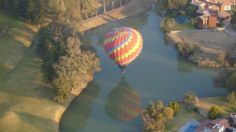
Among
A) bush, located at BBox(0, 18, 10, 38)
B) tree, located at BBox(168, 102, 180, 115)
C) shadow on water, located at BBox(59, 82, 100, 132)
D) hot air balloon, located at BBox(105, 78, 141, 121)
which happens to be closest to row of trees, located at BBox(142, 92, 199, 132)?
tree, located at BBox(168, 102, 180, 115)

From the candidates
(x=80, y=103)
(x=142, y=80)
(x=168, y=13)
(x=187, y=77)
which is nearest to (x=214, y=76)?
(x=187, y=77)

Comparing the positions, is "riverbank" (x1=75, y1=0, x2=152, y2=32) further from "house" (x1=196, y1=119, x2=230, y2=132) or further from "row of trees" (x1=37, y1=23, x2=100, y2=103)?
"house" (x1=196, y1=119, x2=230, y2=132)

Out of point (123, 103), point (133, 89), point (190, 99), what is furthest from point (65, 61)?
point (190, 99)

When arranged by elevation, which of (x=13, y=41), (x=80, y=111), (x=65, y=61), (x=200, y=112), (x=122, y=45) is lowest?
(x=80, y=111)

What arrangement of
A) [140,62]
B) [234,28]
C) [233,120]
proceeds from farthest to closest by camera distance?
[234,28] < [140,62] < [233,120]

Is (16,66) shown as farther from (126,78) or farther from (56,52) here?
(126,78)

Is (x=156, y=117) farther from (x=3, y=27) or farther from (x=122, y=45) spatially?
(x=3, y=27)
